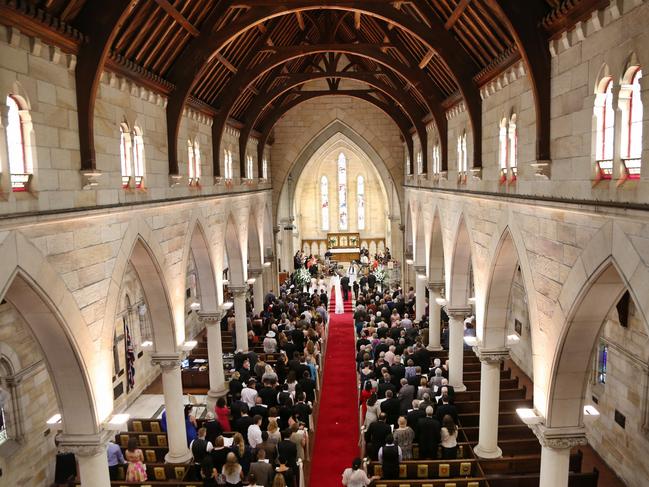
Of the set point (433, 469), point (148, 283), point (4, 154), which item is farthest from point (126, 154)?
point (433, 469)

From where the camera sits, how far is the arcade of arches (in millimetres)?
7199

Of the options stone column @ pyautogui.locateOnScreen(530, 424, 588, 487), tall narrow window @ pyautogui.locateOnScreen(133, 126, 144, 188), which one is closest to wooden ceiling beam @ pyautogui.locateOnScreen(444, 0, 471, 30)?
tall narrow window @ pyautogui.locateOnScreen(133, 126, 144, 188)

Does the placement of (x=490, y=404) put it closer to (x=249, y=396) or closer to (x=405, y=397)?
(x=405, y=397)

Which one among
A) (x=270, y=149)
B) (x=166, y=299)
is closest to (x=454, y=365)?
(x=166, y=299)

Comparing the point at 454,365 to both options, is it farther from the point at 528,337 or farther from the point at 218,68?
the point at 218,68

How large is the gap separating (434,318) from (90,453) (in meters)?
14.0

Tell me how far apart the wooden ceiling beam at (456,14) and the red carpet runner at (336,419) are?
10004 millimetres

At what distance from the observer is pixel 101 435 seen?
9.23 m

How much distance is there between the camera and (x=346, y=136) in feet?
103

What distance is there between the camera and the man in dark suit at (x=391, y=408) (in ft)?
43.7

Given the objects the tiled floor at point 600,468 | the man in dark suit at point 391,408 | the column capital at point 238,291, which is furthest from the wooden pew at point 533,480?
the column capital at point 238,291

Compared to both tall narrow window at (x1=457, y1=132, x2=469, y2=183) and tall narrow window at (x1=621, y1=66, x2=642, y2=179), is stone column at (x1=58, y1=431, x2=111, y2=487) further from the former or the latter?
tall narrow window at (x1=457, y1=132, x2=469, y2=183)

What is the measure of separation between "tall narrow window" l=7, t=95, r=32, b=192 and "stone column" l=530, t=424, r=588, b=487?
8374 mm

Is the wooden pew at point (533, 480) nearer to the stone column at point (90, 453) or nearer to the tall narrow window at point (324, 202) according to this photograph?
the stone column at point (90, 453)
